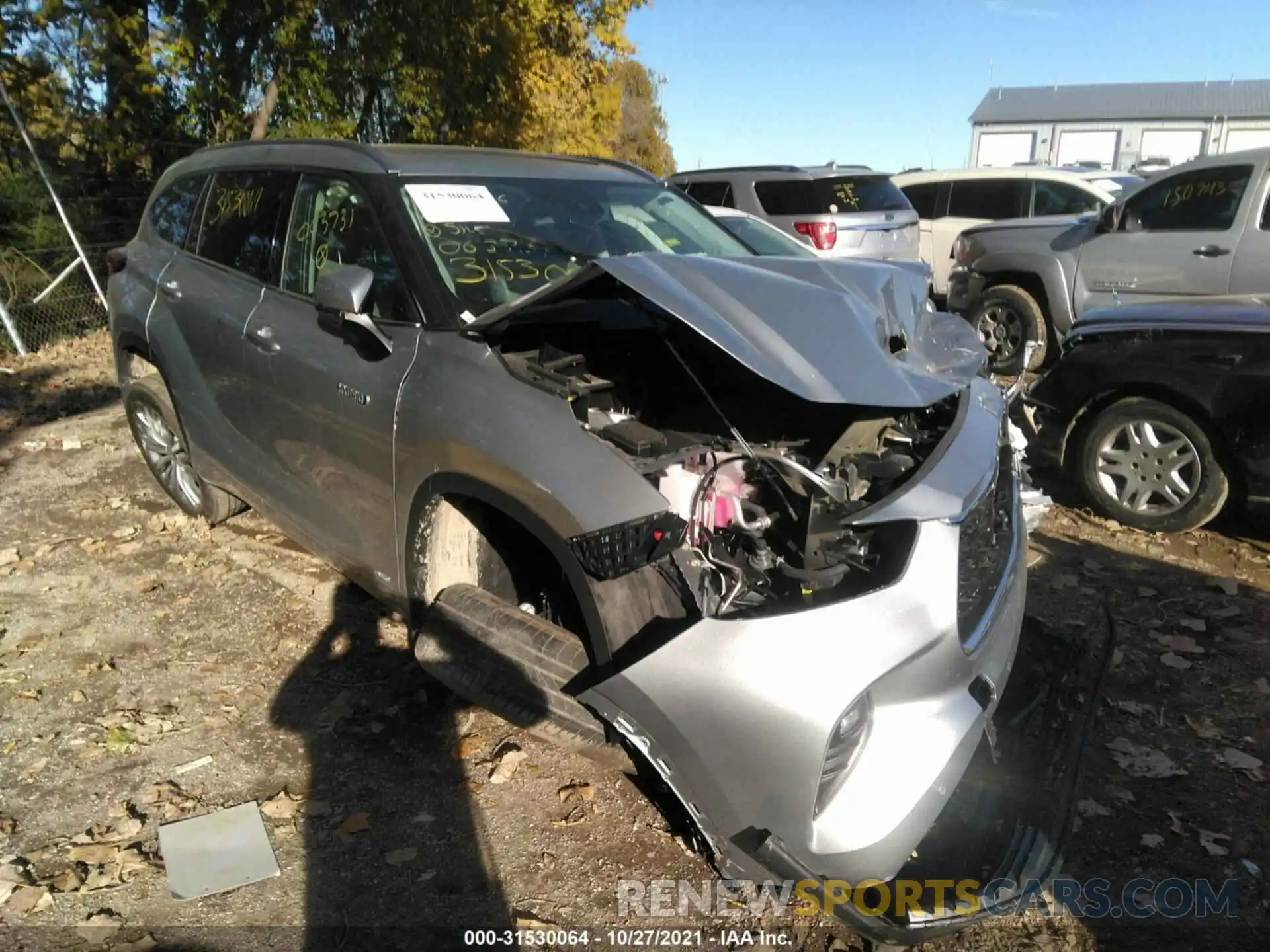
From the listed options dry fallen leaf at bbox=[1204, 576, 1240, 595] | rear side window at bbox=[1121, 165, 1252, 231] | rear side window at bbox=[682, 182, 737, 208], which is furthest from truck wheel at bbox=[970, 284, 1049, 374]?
dry fallen leaf at bbox=[1204, 576, 1240, 595]

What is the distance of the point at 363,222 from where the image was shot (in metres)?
3.17

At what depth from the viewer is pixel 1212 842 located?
2676 millimetres

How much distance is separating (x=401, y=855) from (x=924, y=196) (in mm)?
11501

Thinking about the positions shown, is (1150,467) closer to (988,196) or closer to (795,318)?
(795,318)

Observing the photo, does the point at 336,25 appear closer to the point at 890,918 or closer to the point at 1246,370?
the point at 1246,370

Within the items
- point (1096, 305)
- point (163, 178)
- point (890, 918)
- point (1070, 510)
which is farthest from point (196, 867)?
point (1096, 305)

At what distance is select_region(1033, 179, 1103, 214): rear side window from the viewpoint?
10586mm

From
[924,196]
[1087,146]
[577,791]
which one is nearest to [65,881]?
[577,791]

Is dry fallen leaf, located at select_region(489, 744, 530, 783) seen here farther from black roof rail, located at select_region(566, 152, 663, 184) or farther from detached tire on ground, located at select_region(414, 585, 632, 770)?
black roof rail, located at select_region(566, 152, 663, 184)

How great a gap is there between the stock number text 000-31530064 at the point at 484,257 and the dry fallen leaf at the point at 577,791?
1701 millimetres

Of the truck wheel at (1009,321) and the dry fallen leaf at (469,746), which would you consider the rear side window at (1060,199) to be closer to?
the truck wheel at (1009,321)

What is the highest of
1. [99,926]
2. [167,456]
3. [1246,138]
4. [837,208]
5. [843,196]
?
[1246,138]

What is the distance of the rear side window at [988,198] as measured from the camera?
36.0 ft

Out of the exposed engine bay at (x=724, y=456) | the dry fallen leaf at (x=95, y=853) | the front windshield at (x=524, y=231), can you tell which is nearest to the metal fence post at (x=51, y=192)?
the front windshield at (x=524, y=231)
